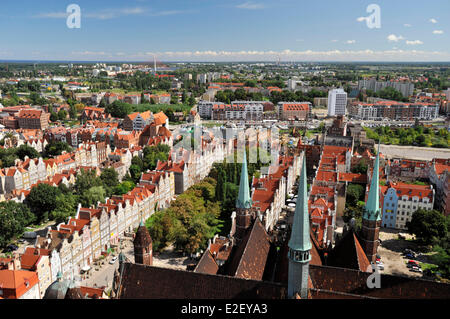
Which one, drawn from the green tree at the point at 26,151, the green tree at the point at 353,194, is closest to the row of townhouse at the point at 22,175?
the green tree at the point at 26,151

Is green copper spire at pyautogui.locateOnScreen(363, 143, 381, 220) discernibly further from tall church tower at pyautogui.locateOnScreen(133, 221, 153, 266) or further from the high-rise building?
the high-rise building

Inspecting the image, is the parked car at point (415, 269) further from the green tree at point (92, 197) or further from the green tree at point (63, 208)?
Result: the green tree at point (63, 208)

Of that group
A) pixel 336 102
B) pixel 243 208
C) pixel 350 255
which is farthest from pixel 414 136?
pixel 350 255

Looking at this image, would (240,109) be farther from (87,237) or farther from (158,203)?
(87,237)

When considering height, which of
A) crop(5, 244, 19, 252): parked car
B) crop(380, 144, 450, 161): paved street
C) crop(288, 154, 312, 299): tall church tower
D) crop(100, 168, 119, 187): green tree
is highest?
Answer: crop(288, 154, 312, 299): tall church tower

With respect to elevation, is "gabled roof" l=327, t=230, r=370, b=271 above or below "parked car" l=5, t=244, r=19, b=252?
above

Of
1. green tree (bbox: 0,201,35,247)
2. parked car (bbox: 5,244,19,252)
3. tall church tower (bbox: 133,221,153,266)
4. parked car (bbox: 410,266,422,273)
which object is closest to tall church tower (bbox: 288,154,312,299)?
tall church tower (bbox: 133,221,153,266)
